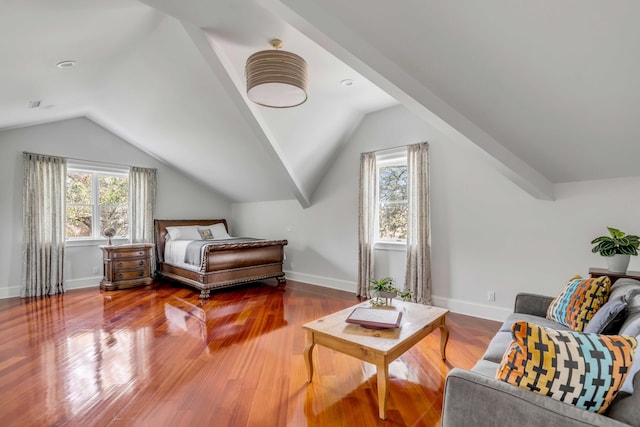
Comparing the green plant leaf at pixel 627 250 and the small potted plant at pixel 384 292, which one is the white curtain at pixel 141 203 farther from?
the green plant leaf at pixel 627 250

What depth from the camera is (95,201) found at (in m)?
5.43

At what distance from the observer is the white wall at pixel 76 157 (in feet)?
14.7

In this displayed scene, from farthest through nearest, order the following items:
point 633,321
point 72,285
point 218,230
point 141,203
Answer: point 218,230 < point 141,203 < point 72,285 < point 633,321

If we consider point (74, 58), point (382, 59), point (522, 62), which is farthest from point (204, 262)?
point (522, 62)

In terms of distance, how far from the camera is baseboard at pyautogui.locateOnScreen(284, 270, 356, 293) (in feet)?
16.2

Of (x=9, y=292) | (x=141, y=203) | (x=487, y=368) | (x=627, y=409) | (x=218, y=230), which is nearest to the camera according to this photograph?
(x=627, y=409)

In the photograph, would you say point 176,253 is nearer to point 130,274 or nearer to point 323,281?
point 130,274

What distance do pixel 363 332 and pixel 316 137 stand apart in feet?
9.82

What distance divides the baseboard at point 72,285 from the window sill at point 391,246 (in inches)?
186

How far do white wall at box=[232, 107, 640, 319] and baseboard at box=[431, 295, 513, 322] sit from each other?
11 mm

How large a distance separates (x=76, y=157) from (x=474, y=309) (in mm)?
6313

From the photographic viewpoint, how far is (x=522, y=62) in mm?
1788

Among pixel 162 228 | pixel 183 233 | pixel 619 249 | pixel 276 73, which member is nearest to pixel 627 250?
pixel 619 249

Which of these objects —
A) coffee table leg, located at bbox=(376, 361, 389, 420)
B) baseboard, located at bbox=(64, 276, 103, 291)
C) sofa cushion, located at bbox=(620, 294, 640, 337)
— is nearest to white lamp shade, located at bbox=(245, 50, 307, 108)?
coffee table leg, located at bbox=(376, 361, 389, 420)
